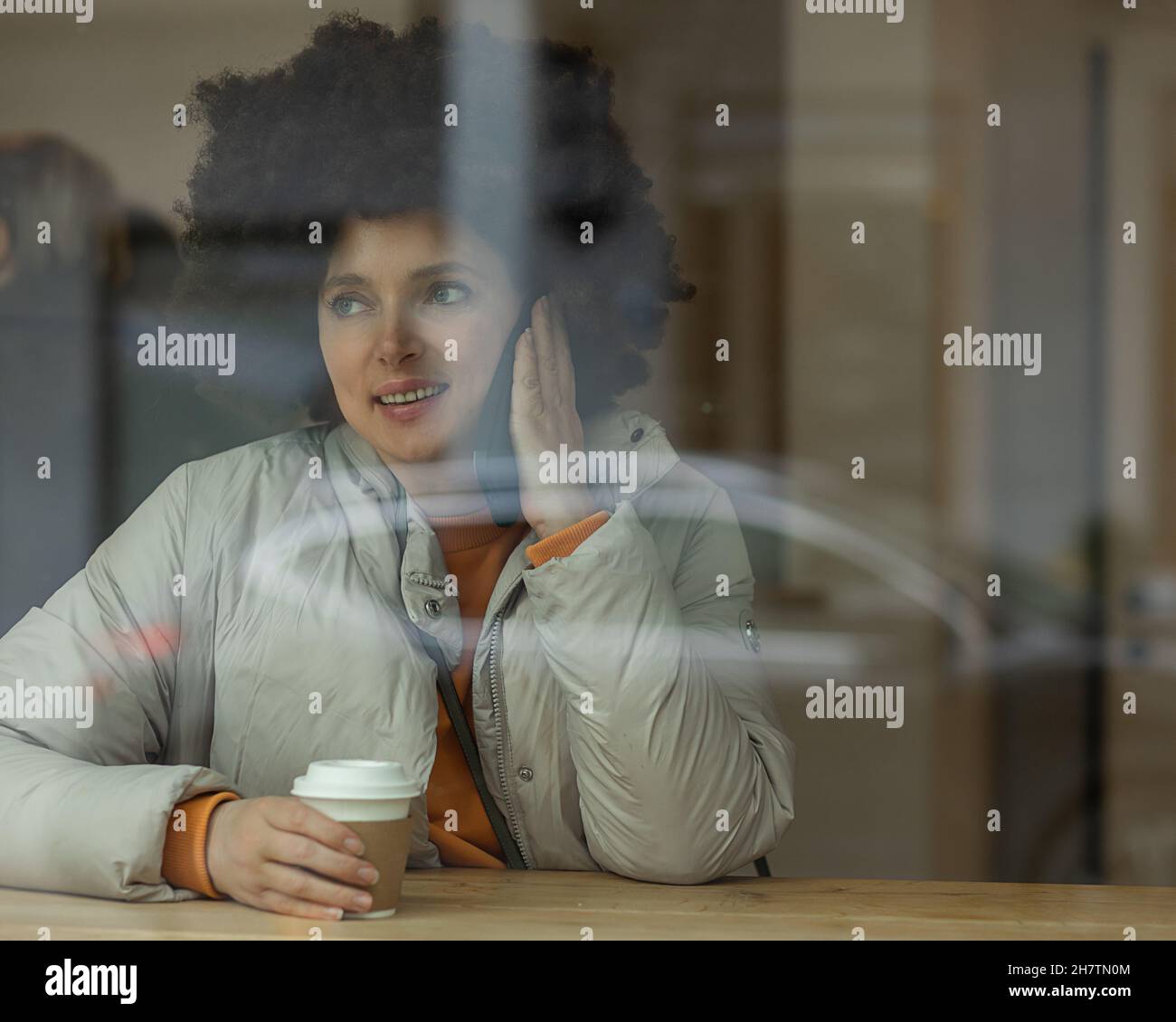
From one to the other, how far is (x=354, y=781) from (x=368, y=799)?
0.02 metres

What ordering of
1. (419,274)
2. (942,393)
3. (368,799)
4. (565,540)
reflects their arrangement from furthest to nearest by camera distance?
(942,393) < (419,274) < (565,540) < (368,799)

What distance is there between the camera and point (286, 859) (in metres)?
1.60

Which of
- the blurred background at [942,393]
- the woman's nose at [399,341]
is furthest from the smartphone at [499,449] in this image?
the blurred background at [942,393]

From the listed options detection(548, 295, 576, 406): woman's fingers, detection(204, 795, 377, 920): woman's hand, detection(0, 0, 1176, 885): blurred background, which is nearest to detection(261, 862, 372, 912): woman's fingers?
detection(204, 795, 377, 920): woman's hand

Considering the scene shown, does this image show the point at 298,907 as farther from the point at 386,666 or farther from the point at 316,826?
the point at 386,666

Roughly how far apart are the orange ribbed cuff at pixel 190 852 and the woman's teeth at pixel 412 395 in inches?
23.8

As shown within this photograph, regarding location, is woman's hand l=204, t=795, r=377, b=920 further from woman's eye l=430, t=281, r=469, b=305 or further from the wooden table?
woman's eye l=430, t=281, r=469, b=305

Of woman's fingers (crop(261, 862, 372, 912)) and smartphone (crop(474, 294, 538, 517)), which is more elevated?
smartphone (crop(474, 294, 538, 517))

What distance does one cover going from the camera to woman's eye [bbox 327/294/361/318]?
2.02 metres

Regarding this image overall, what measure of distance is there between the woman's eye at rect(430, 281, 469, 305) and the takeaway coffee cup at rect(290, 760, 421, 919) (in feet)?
2.27

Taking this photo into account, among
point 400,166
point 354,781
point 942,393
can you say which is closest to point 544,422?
point 400,166

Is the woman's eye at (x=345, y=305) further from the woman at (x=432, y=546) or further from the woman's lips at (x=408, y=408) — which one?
the woman's lips at (x=408, y=408)

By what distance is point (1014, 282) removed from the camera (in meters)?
3.12

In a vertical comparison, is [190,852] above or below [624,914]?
above
